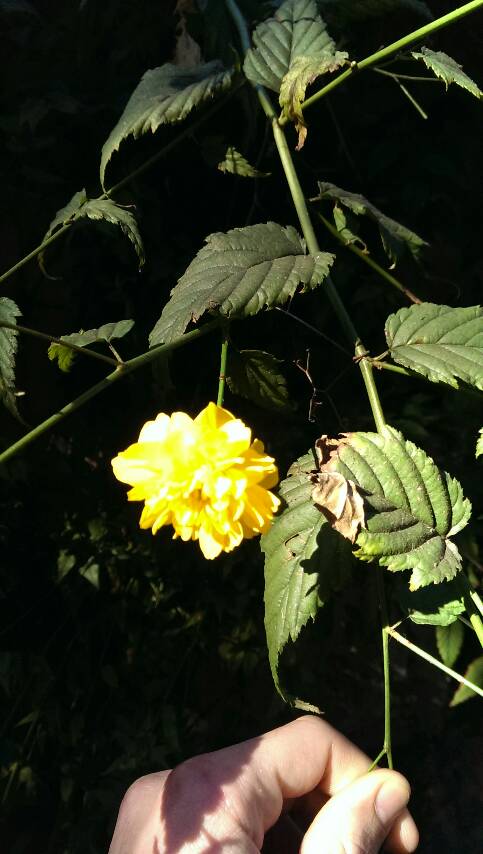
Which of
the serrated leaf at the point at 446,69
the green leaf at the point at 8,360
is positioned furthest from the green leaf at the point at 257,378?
the serrated leaf at the point at 446,69

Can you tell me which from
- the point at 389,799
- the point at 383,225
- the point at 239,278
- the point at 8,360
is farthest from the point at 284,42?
the point at 389,799

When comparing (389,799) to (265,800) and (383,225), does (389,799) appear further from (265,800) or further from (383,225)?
(383,225)

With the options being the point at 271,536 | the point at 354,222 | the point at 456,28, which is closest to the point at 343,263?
the point at 354,222

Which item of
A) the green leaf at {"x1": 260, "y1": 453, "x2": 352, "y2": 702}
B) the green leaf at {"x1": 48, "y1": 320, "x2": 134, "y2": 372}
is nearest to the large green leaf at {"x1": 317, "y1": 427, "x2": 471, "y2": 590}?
the green leaf at {"x1": 260, "y1": 453, "x2": 352, "y2": 702}

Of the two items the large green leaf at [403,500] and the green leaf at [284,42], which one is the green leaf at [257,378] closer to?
the large green leaf at [403,500]

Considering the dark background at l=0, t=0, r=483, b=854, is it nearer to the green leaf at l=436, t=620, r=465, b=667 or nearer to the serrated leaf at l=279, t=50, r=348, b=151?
the green leaf at l=436, t=620, r=465, b=667

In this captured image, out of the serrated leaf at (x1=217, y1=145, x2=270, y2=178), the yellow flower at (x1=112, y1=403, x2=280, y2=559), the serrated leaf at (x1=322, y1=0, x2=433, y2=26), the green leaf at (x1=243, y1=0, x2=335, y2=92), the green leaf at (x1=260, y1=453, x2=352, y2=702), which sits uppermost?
Result: the green leaf at (x1=243, y1=0, x2=335, y2=92)
